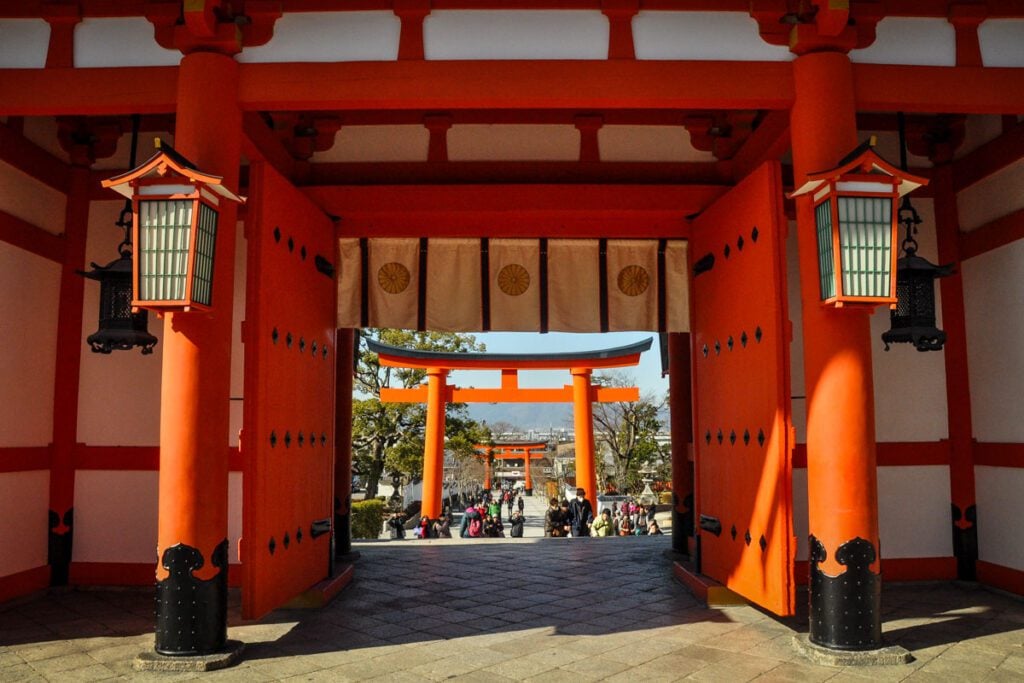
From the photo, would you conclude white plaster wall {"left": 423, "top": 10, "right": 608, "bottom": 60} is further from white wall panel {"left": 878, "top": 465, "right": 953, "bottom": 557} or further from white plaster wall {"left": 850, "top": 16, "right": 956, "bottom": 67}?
white wall panel {"left": 878, "top": 465, "right": 953, "bottom": 557}

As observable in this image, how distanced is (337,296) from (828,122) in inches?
165

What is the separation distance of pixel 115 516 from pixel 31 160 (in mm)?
2811

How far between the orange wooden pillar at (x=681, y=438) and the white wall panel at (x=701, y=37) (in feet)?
11.8

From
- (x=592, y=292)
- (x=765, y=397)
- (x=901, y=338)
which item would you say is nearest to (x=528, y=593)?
(x=765, y=397)

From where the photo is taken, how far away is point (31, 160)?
5.54 meters

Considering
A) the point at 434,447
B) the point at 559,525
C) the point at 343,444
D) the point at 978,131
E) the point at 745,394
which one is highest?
the point at 978,131

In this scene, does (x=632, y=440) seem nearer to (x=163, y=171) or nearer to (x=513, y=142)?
(x=513, y=142)

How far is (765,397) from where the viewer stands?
187 inches

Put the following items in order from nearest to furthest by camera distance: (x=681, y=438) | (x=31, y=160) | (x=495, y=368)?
Result: (x=31, y=160) < (x=681, y=438) < (x=495, y=368)

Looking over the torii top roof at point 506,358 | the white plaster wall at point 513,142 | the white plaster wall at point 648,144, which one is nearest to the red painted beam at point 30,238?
the white plaster wall at point 513,142

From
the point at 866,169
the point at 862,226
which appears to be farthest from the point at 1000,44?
A: the point at 862,226

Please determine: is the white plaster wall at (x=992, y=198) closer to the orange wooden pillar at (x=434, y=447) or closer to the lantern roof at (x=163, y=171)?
the lantern roof at (x=163, y=171)

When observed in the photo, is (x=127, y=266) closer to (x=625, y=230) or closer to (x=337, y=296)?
(x=337, y=296)

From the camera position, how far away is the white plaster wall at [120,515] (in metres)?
5.77
